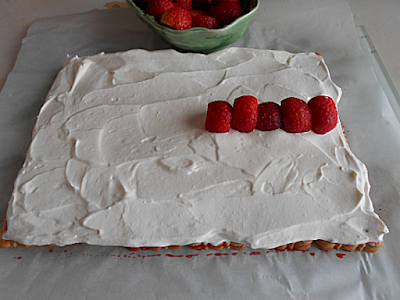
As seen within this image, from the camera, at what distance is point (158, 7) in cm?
183

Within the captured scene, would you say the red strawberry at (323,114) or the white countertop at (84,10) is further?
the white countertop at (84,10)

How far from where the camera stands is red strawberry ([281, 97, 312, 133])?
144cm

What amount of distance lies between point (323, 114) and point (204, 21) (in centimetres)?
89

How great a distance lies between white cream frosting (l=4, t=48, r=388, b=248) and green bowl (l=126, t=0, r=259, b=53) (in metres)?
0.36

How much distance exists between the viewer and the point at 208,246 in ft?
4.75

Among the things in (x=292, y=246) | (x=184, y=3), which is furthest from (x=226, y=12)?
(x=292, y=246)

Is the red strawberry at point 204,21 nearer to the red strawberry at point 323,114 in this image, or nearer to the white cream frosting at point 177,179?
the white cream frosting at point 177,179

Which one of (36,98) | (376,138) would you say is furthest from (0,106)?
(376,138)

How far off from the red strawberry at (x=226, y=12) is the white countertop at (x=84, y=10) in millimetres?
1212

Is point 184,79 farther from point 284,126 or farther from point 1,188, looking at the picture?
point 1,188

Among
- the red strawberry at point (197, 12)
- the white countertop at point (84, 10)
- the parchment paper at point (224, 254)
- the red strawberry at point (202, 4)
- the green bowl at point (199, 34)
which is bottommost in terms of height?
the parchment paper at point (224, 254)

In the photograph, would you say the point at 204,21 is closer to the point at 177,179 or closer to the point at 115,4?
the point at 177,179

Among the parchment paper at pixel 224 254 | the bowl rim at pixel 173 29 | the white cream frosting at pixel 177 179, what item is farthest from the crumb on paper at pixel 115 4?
the white cream frosting at pixel 177 179

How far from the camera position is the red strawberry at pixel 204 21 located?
185 cm
